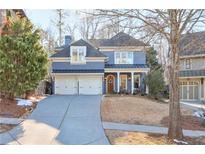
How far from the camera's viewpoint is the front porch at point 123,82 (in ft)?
75.2

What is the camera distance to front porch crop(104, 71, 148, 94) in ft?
75.2

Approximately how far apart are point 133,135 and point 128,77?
14.0 m

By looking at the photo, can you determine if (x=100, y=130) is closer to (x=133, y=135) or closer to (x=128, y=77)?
(x=133, y=135)

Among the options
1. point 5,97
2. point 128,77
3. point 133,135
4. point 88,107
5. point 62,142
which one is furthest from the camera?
point 128,77

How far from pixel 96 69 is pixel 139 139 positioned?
1290 cm

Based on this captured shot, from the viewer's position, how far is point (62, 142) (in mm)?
8891

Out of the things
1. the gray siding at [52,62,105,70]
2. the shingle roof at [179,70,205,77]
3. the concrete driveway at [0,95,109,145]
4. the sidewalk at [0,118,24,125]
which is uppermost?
the gray siding at [52,62,105,70]

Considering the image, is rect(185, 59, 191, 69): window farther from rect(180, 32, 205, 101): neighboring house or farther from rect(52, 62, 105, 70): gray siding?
rect(52, 62, 105, 70): gray siding

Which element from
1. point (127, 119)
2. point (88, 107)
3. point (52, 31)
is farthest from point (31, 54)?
point (52, 31)

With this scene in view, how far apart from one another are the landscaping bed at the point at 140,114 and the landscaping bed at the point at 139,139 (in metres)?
1.79

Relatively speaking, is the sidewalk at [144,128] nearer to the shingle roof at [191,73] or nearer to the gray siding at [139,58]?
the gray siding at [139,58]

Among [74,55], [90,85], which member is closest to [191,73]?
[90,85]

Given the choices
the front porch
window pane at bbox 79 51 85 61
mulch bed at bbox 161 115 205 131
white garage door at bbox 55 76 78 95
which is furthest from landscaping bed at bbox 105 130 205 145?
the front porch

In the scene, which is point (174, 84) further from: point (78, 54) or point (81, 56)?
point (78, 54)
